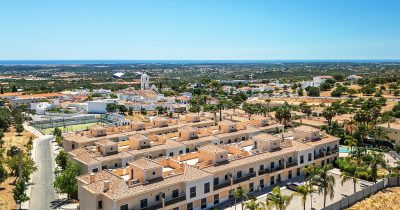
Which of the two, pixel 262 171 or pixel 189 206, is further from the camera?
pixel 262 171

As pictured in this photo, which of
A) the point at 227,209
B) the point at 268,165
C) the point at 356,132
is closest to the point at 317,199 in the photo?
the point at 268,165

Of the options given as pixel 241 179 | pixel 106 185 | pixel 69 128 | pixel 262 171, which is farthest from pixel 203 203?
pixel 69 128

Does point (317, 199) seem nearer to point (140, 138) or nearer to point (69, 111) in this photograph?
point (140, 138)

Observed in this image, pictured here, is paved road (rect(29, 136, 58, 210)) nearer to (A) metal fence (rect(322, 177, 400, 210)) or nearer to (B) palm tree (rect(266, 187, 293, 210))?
(B) palm tree (rect(266, 187, 293, 210))

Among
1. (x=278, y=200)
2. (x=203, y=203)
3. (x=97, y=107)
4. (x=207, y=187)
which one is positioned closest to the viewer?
(x=278, y=200)

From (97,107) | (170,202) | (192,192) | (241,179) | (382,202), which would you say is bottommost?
(382,202)

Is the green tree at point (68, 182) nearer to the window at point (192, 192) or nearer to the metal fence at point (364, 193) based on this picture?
the window at point (192, 192)

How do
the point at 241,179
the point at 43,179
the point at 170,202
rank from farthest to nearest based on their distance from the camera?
the point at 43,179, the point at 241,179, the point at 170,202

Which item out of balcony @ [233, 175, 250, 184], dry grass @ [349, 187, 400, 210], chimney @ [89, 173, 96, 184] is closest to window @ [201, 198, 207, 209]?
balcony @ [233, 175, 250, 184]

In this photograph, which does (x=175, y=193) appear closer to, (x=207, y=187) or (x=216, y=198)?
(x=207, y=187)
